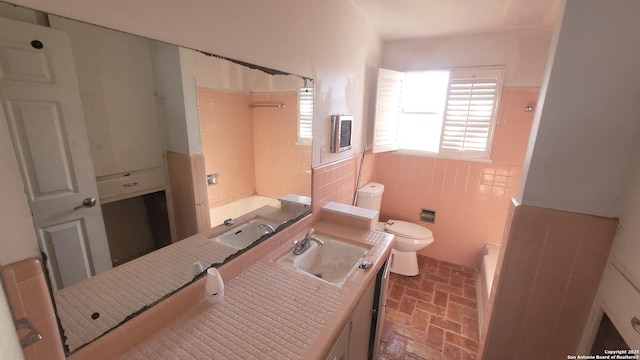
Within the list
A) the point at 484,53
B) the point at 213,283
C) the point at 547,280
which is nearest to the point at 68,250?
the point at 213,283

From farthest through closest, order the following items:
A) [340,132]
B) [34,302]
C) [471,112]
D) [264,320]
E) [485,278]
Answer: [471,112] < [485,278] < [340,132] < [264,320] < [34,302]

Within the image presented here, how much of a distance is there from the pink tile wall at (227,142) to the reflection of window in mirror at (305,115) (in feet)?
1.18

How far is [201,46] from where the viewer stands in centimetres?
90

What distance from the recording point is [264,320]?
2.96 feet

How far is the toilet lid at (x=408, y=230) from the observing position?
8.09 ft

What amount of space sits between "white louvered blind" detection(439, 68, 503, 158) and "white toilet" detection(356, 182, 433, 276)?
2.76 ft

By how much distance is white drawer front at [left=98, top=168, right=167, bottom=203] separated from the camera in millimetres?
730

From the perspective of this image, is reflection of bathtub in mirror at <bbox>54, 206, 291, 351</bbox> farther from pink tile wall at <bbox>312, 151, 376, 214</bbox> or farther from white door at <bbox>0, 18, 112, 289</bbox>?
pink tile wall at <bbox>312, 151, 376, 214</bbox>

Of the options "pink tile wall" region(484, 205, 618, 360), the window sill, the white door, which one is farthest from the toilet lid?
the white door

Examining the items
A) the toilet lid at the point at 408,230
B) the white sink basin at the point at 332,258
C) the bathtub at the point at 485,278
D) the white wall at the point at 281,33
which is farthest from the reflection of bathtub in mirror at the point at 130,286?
the bathtub at the point at 485,278

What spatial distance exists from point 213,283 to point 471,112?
259cm

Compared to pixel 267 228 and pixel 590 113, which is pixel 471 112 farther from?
pixel 267 228

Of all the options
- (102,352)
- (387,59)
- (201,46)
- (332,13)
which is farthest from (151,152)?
(387,59)

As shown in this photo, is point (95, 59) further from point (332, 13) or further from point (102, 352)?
point (332, 13)
